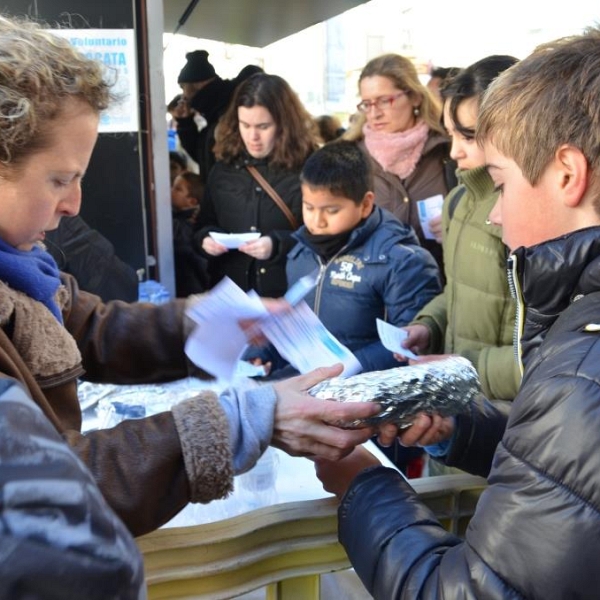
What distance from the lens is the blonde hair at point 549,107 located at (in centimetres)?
117

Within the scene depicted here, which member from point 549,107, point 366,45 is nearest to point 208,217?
point 549,107

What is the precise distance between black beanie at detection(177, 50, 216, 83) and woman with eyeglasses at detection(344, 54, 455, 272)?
1868mm

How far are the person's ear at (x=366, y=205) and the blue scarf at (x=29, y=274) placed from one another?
1.70 meters

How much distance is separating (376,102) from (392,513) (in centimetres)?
268

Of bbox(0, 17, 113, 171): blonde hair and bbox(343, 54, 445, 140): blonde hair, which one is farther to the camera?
bbox(343, 54, 445, 140): blonde hair

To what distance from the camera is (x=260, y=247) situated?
138 inches

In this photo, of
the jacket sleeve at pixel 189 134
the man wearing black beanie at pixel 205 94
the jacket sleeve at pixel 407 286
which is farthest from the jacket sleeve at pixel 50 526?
the jacket sleeve at pixel 189 134

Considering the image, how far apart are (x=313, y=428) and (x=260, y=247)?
222cm

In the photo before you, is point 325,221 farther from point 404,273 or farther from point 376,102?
point 376,102

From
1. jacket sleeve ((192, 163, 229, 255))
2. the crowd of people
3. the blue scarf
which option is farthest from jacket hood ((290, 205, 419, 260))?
the blue scarf

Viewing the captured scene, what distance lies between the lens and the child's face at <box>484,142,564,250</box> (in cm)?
119

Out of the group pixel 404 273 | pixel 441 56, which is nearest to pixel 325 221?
pixel 404 273

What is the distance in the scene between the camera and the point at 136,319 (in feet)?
6.17

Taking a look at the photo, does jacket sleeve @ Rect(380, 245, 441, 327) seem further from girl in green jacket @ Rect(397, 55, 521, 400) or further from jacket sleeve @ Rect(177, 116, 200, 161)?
jacket sleeve @ Rect(177, 116, 200, 161)
